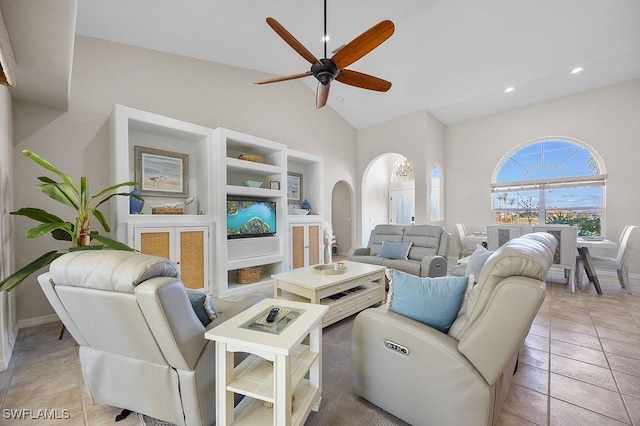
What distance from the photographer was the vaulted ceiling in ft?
9.55

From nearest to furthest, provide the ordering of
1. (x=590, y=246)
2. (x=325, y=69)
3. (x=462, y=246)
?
(x=325, y=69)
(x=590, y=246)
(x=462, y=246)

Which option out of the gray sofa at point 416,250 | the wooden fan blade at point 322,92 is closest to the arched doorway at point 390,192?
the gray sofa at point 416,250

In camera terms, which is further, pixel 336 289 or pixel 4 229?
pixel 336 289

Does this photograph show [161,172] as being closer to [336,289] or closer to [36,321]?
[36,321]

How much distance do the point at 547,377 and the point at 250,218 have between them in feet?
12.1

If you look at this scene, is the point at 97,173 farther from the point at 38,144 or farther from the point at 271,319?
the point at 271,319

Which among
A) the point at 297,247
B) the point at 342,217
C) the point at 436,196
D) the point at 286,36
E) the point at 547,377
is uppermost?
the point at 286,36

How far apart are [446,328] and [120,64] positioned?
4512 mm

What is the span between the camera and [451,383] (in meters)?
1.19

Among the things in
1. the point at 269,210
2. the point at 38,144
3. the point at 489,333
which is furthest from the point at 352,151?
the point at 489,333

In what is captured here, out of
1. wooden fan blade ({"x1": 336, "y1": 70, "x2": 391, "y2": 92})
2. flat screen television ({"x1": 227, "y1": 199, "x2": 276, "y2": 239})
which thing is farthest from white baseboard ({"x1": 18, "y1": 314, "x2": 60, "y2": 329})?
wooden fan blade ({"x1": 336, "y1": 70, "x2": 391, "y2": 92})

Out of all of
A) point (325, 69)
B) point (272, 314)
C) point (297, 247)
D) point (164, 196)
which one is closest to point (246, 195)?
point (164, 196)

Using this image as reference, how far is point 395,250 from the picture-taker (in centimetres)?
398

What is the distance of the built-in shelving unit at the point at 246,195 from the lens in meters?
3.65
